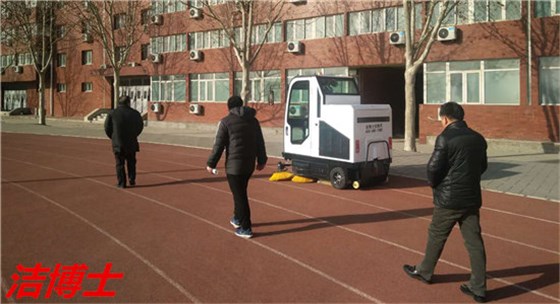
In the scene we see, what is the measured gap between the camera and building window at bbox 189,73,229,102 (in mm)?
33656

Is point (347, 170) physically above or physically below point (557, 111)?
below

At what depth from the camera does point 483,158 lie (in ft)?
16.0

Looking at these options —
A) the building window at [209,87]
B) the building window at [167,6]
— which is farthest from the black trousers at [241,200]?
the building window at [167,6]

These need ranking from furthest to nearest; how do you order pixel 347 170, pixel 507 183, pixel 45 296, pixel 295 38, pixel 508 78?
pixel 295 38, pixel 508 78, pixel 507 183, pixel 347 170, pixel 45 296

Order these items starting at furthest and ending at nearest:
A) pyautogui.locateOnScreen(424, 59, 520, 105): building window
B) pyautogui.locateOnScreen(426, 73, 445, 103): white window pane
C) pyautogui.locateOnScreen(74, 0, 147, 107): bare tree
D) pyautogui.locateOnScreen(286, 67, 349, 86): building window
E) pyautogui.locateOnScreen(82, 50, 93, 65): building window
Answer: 1. pyautogui.locateOnScreen(82, 50, 93, 65): building window
2. pyautogui.locateOnScreen(74, 0, 147, 107): bare tree
3. pyautogui.locateOnScreen(286, 67, 349, 86): building window
4. pyautogui.locateOnScreen(426, 73, 445, 103): white window pane
5. pyautogui.locateOnScreen(424, 59, 520, 105): building window

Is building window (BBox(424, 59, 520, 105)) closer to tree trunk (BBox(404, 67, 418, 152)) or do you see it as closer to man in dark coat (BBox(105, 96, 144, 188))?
tree trunk (BBox(404, 67, 418, 152))

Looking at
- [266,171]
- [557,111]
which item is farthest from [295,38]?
[266,171]

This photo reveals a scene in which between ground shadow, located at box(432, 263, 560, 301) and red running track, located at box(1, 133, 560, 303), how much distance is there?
0.02m

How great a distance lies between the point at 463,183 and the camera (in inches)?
189

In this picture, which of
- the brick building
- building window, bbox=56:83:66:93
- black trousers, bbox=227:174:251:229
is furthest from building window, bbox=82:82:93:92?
black trousers, bbox=227:174:251:229

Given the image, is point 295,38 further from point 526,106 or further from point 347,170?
point 347,170

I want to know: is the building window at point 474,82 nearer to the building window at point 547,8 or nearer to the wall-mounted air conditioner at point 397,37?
the wall-mounted air conditioner at point 397,37

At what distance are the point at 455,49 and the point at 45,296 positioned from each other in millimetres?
21753

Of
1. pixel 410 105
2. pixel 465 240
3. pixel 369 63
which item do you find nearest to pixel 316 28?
pixel 369 63
